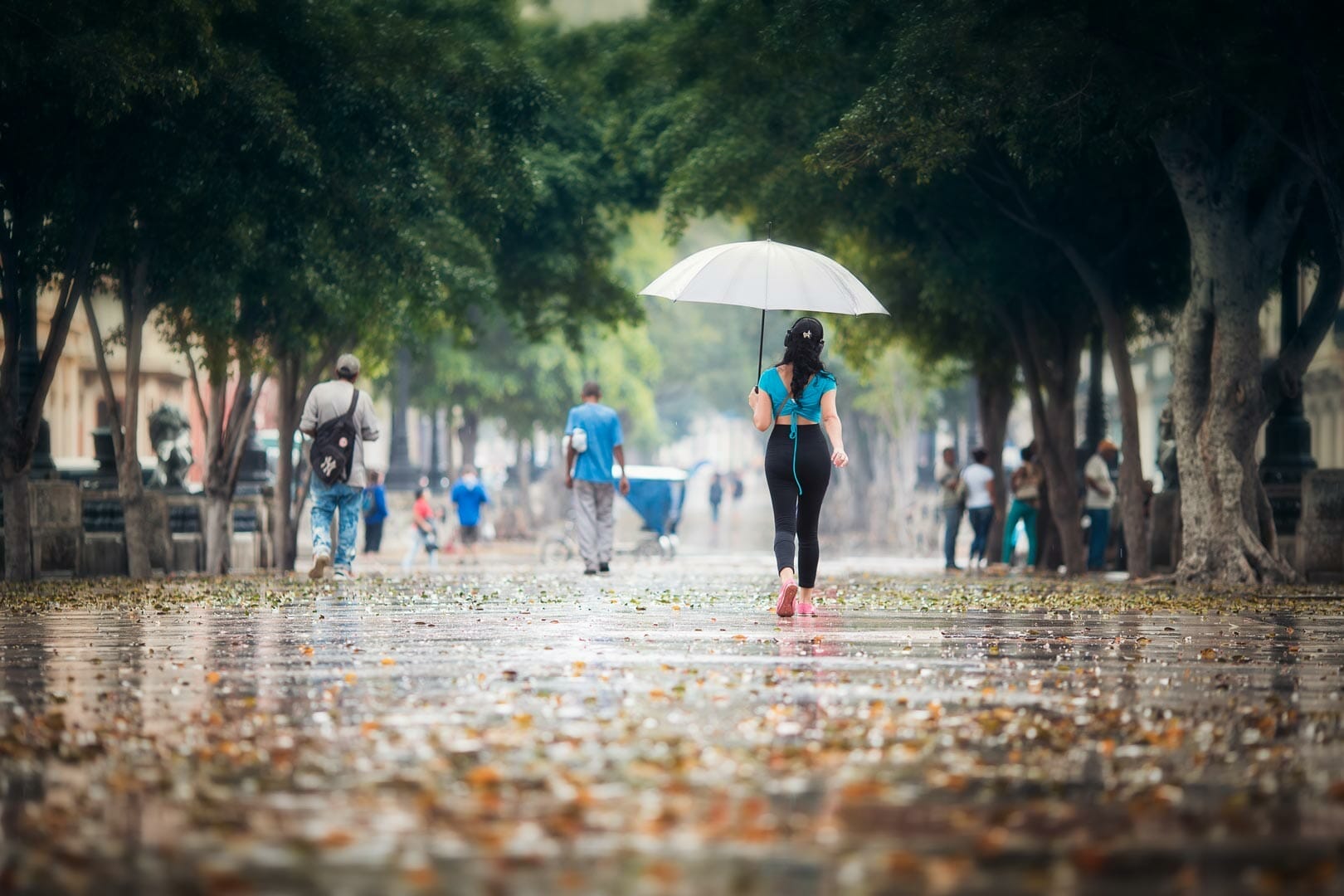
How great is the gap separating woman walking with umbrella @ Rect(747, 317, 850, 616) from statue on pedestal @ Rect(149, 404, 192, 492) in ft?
59.2

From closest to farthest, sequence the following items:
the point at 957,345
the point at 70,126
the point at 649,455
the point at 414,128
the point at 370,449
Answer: the point at 70,126 → the point at 414,128 → the point at 957,345 → the point at 370,449 → the point at 649,455

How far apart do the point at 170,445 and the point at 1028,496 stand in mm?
11881

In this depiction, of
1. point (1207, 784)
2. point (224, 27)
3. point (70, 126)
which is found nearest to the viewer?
point (1207, 784)

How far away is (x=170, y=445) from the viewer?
3111 cm

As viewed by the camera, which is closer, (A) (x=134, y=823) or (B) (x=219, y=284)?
(A) (x=134, y=823)

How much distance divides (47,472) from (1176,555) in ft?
44.8

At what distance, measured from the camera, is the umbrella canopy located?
587 inches

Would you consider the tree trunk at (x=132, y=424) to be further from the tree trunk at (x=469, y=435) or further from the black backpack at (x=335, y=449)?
the tree trunk at (x=469, y=435)

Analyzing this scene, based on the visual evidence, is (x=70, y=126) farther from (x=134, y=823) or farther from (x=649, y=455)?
(x=649, y=455)

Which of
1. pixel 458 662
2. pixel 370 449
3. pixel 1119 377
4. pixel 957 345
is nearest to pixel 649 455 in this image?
pixel 370 449

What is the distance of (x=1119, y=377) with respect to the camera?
25.0 meters

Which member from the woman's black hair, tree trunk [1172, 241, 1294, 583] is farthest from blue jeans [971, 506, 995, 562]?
the woman's black hair

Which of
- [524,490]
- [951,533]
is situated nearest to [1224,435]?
[951,533]

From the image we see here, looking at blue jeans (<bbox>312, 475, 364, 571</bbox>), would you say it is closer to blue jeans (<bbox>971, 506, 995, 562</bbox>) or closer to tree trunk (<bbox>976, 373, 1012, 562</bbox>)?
blue jeans (<bbox>971, 506, 995, 562</bbox>)
